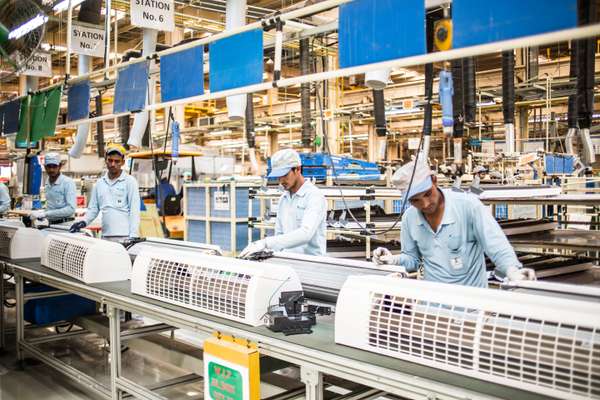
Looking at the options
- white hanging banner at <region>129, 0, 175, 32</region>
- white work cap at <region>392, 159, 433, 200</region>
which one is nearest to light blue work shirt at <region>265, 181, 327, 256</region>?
white work cap at <region>392, 159, 433, 200</region>

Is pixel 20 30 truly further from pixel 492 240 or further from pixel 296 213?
pixel 492 240

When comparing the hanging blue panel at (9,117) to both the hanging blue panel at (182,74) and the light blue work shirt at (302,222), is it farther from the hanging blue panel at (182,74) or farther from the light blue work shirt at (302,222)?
the light blue work shirt at (302,222)

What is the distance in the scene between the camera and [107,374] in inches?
148

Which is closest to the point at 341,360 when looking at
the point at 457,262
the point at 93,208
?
the point at 457,262

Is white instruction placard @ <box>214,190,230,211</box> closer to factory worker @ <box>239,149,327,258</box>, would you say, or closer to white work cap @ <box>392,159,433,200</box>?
factory worker @ <box>239,149,327,258</box>

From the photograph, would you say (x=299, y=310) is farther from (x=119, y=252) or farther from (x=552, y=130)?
(x=552, y=130)

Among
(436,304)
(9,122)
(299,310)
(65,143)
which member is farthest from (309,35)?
(65,143)

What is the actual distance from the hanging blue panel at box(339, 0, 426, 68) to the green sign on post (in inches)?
50.2

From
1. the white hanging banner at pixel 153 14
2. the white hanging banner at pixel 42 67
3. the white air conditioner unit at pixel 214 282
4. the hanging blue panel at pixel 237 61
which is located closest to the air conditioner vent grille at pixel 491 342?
the white air conditioner unit at pixel 214 282

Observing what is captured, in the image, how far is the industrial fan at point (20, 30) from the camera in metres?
3.76

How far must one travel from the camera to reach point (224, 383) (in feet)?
6.19

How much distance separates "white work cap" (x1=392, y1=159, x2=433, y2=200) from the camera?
204cm

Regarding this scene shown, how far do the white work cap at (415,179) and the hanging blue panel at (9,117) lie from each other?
4262 mm

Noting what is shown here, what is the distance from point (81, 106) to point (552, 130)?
8983mm
